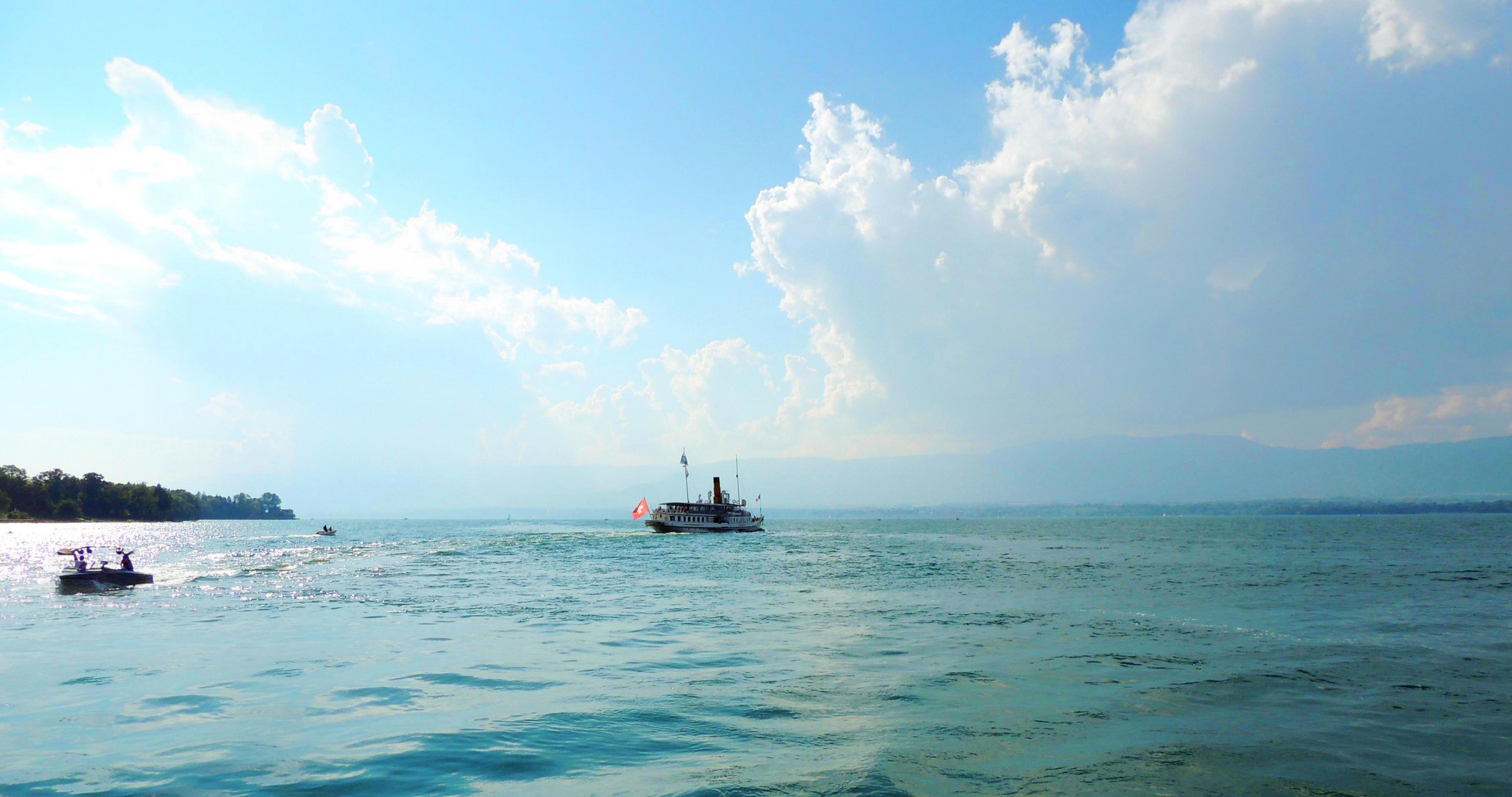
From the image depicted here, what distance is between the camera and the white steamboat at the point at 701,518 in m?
143

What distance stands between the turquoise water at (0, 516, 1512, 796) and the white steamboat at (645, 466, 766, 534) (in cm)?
9788

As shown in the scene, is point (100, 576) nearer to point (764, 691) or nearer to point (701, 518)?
point (764, 691)

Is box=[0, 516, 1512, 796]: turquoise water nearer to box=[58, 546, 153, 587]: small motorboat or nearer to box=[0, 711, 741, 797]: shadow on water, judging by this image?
box=[0, 711, 741, 797]: shadow on water

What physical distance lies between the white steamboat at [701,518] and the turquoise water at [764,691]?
321 feet

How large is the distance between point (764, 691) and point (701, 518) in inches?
4931

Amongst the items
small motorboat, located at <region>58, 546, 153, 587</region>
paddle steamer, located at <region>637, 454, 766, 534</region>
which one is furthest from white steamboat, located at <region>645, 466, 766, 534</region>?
small motorboat, located at <region>58, 546, 153, 587</region>

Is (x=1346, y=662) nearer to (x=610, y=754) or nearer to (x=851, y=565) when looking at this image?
(x=610, y=754)

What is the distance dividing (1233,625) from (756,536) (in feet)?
390

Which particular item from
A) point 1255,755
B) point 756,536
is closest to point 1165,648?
point 1255,755

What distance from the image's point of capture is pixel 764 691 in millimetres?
19047

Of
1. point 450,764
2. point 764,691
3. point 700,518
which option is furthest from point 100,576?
point 700,518

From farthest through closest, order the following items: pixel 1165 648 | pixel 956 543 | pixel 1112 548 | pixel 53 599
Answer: pixel 956 543 < pixel 1112 548 < pixel 53 599 < pixel 1165 648

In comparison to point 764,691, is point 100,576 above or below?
above

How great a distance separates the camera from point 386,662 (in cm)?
2309
